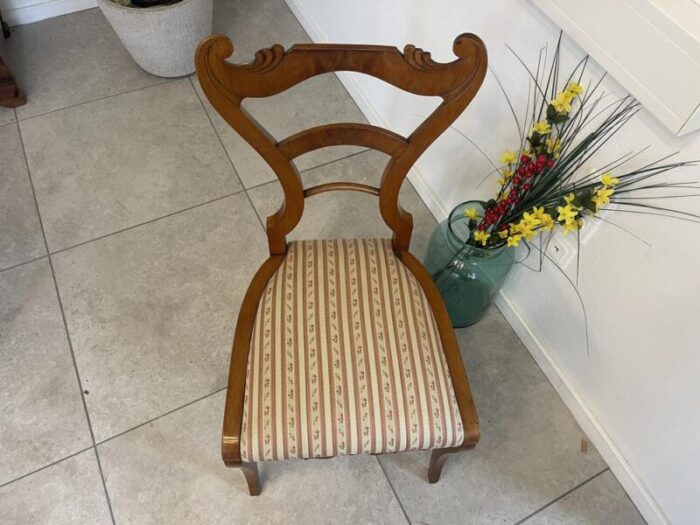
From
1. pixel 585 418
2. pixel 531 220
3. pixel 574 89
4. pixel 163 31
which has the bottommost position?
pixel 585 418

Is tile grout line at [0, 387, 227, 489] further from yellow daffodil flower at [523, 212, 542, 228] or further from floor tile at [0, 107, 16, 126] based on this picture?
floor tile at [0, 107, 16, 126]

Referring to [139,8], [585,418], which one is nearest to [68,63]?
[139,8]

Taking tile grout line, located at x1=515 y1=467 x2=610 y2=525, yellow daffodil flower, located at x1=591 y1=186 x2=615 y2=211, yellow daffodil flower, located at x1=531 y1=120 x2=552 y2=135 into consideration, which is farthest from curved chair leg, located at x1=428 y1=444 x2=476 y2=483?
yellow daffodil flower, located at x1=531 y1=120 x2=552 y2=135

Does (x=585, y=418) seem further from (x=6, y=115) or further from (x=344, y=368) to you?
(x=6, y=115)

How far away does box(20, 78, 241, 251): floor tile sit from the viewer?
167 centimetres

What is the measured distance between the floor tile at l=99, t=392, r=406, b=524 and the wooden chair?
0.22 meters

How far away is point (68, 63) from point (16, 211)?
688 mm

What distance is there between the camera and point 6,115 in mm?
1873

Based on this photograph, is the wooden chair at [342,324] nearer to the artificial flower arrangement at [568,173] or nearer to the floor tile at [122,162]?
the artificial flower arrangement at [568,173]

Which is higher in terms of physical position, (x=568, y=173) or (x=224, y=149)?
(x=568, y=173)

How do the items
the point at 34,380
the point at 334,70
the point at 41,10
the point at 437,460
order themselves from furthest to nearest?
the point at 41,10 < the point at 34,380 < the point at 437,460 < the point at 334,70

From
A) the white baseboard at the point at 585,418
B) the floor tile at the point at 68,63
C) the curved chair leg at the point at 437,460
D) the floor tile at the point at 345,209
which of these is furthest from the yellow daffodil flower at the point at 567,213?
the floor tile at the point at 68,63

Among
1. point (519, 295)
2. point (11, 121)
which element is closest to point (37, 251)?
point (11, 121)

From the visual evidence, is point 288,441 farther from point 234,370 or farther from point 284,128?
point 284,128
